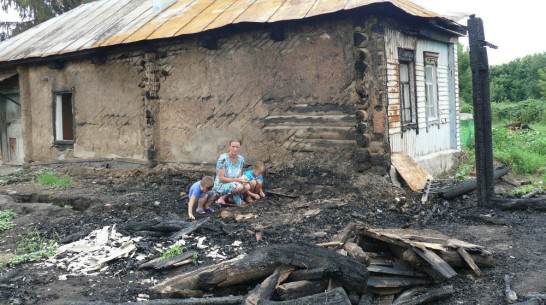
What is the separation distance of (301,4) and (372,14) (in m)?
1.31

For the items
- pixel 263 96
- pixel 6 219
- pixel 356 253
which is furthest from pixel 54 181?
pixel 356 253

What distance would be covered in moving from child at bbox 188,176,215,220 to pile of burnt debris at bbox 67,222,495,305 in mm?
2504

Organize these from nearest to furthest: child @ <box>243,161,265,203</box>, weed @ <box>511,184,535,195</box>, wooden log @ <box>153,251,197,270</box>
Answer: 1. wooden log @ <box>153,251,197,270</box>
2. child @ <box>243,161,265,203</box>
3. weed @ <box>511,184,535,195</box>

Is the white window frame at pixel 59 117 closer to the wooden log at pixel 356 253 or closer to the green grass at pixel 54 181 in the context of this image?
the green grass at pixel 54 181

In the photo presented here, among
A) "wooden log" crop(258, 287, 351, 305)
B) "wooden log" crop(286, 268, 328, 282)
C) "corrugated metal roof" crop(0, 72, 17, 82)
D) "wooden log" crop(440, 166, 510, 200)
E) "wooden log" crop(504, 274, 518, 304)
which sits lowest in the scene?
"wooden log" crop(504, 274, 518, 304)

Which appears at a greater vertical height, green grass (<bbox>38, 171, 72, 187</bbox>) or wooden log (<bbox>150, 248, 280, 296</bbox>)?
green grass (<bbox>38, 171, 72, 187</bbox>)

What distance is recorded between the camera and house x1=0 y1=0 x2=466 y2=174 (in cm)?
796

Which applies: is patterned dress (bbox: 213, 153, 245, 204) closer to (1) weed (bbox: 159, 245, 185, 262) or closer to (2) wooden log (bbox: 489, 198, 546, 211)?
(1) weed (bbox: 159, 245, 185, 262)

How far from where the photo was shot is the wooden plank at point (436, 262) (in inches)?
163

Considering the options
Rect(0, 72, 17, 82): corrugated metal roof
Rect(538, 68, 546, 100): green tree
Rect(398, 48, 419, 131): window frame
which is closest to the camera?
Rect(398, 48, 419, 131): window frame

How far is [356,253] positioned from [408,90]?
5.60 m

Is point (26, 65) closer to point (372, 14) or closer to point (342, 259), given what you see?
point (372, 14)

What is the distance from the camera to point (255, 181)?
775 centimetres

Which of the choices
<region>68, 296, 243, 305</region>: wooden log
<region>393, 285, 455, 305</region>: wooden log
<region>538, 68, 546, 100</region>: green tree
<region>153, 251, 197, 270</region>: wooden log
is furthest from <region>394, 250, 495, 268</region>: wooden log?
<region>538, 68, 546, 100</region>: green tree
